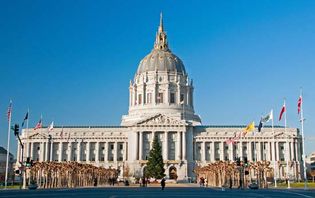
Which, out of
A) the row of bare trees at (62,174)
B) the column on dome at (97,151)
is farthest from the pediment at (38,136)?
the row of bare trees at (62,174)

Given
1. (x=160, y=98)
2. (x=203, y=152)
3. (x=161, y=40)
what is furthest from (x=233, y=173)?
(x=161, y=40)

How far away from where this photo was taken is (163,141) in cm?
13850

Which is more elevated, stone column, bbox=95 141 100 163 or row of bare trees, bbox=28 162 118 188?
stone column, bbox=95 141 100 163

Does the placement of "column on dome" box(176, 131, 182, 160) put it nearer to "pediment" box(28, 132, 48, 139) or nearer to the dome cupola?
the dome cupola

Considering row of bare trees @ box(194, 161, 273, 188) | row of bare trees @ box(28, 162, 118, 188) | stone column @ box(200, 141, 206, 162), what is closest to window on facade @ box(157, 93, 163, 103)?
stone column @ box(200, 141, 206, 162)

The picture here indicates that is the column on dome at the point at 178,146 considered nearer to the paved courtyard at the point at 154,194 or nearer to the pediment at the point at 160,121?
the pediment at the point at 160,121

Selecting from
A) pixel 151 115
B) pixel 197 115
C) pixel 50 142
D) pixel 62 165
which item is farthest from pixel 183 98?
pixel 62 165

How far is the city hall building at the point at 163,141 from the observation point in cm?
13725

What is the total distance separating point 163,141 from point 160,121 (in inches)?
243

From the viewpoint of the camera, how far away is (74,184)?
8031 centimetres

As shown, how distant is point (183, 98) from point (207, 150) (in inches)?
888

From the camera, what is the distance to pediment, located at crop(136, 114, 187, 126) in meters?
139

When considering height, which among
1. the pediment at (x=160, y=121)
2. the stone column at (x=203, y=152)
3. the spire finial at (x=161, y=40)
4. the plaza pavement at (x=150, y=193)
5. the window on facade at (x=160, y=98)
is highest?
the spire finial at (x=161, y=40)

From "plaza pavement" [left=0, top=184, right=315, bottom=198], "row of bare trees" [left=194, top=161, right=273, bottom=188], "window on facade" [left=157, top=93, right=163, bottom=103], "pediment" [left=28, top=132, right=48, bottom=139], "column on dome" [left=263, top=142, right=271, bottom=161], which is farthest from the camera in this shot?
"window on facade" [left=157, top=93, right=163, bottom=103]
